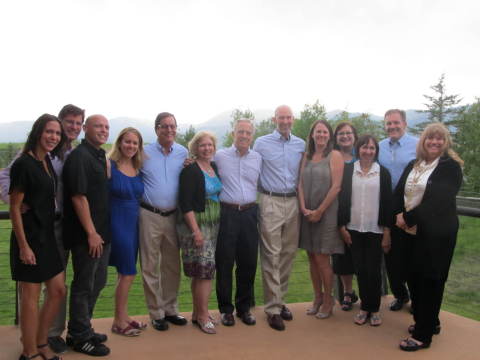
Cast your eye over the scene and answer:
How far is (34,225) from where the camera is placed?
2500mm

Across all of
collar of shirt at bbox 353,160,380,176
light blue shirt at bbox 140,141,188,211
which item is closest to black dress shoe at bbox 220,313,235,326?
light blue shirt at bbox 140,141,188,211

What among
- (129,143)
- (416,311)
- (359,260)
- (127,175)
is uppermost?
(129,143)

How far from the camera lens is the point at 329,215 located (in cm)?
355

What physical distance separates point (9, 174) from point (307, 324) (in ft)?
8.44

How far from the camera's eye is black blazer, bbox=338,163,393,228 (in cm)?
337

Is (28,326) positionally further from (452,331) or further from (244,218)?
(452,331)

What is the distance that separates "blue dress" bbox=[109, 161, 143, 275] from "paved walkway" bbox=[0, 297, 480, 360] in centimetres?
59

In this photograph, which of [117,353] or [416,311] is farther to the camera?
[416,311]

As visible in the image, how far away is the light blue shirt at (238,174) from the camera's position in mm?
3427

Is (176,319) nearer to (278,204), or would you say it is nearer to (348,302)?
(278,204)

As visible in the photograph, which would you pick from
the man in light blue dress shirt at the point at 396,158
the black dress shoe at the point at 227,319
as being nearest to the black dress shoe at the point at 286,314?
the black dress shoe at the point at 227,319

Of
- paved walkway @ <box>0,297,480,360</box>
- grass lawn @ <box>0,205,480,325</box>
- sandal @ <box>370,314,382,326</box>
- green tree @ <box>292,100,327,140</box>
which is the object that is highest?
green tree @ <box>292,100,327,140</box>

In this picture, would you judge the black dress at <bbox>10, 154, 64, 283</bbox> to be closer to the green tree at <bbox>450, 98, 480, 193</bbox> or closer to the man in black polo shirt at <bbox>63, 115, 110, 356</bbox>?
the man in black polo shirt at <bbox>63, 115, 110, 356</bbox>

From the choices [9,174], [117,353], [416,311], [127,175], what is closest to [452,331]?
[416,311]
